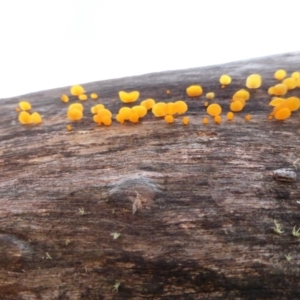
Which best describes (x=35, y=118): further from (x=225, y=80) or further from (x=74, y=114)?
(x=225, y=80)

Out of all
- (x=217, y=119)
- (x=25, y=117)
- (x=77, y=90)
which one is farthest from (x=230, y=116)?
(x=25, y=117)

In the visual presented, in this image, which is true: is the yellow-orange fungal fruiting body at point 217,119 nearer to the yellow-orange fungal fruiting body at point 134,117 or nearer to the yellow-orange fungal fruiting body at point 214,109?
the yellow-orange fungal fruiting body at point 214,109

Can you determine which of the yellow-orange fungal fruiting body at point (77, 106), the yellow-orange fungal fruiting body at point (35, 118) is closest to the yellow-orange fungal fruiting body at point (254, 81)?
the yellow-orange fungal fruiting body at point (77, 106)

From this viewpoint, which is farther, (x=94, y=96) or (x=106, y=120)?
(x=94, y=96)

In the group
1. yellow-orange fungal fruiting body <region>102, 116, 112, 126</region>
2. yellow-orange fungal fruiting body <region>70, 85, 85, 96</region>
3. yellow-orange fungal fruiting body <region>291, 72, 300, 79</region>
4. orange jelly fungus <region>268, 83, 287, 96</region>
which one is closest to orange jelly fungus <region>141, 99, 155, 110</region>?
yellow-orange fungal fruiting body <region>102, 116, 112, 126</region>

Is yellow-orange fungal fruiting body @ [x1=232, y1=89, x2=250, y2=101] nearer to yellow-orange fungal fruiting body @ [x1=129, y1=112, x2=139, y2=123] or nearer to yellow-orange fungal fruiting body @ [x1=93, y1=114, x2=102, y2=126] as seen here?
yellow-orange fungal fruiting body @ [x1=129, y1=112, x2=139, y2=123]

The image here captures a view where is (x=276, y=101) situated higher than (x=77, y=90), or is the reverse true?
(x=77, y=90)
